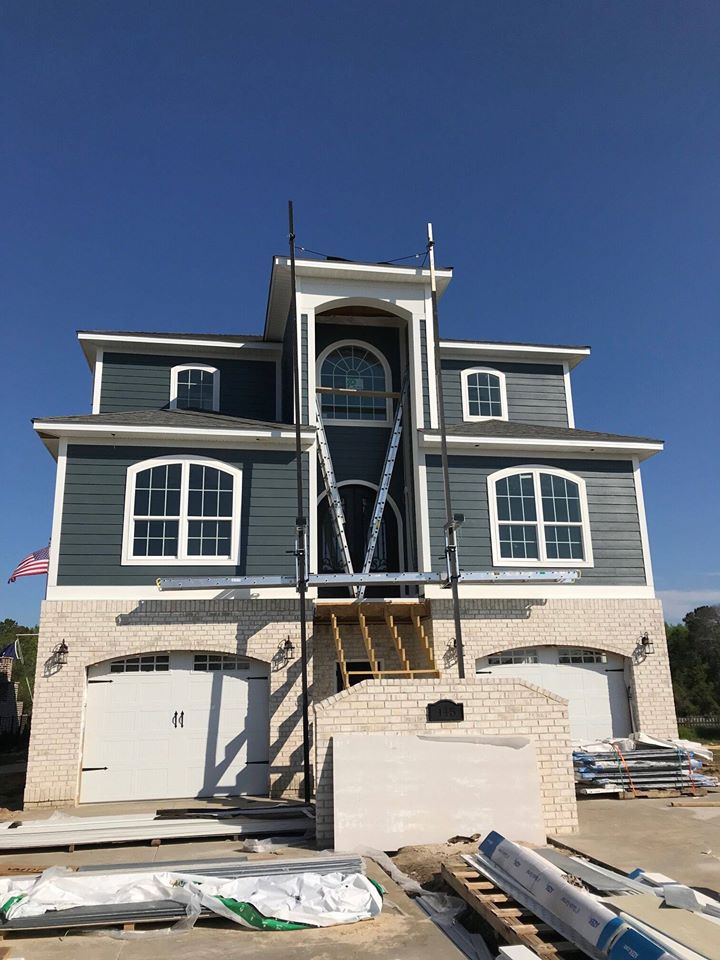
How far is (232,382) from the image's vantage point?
1764cm

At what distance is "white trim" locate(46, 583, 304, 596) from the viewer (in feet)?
43.3

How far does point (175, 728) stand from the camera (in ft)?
43.1

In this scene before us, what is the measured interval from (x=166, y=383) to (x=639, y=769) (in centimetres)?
1267

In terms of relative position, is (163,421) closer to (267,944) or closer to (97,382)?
(97,382)

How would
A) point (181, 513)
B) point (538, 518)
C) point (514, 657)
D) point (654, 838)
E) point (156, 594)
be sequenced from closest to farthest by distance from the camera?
point (654, 838) < point (156, 594) < point (181, 513) < point (514, 657) < point (538, 518)

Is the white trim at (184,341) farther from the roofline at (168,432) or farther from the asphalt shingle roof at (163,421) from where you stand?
the roofline at (168,432)

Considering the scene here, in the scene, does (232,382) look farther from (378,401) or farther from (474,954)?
(474,954)

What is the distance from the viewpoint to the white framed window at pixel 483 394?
17.9 meters

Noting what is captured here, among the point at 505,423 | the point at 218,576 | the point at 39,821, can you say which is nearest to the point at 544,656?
the point at 505,423

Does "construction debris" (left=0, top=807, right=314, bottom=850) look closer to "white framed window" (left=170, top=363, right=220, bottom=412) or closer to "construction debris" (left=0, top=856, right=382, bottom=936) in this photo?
"construction debris" (left=0, top=856, right=382, bottom=936)

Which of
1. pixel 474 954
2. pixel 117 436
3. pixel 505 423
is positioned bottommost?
pixel 474 954

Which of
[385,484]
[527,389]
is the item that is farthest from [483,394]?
[385,484]

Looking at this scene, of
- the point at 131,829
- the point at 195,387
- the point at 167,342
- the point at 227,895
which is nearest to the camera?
the point at 227,895

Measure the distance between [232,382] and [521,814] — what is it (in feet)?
38.9
